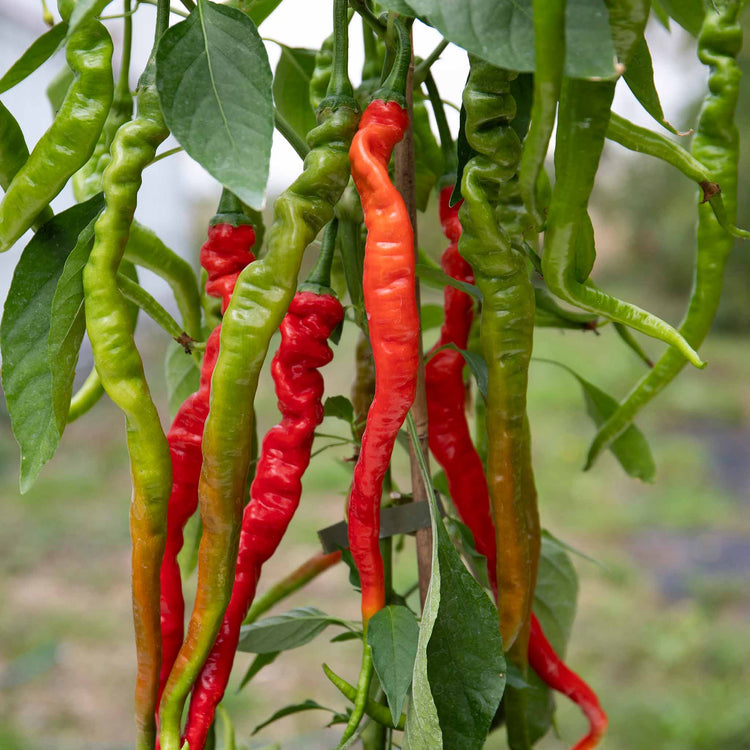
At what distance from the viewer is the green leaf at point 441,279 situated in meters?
0.62

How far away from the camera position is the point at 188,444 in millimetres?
623

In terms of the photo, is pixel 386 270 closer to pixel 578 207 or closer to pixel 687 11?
pixel 578 207

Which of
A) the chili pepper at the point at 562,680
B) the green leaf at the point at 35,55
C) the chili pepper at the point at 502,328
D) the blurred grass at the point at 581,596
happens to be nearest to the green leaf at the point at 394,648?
the chili pepper at the point at 502,328

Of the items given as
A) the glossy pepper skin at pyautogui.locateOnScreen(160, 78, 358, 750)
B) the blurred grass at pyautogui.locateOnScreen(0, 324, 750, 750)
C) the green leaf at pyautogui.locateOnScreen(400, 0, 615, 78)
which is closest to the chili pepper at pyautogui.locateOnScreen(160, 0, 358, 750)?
the glossy pepper skin at pyautogui.locateOnScreen(160, 78, 358, 750)

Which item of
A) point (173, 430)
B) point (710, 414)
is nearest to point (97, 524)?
point (173, 430)

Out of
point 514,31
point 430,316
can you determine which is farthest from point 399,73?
point 430,316

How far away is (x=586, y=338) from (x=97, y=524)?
11.9 ft

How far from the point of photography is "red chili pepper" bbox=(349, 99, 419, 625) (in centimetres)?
49

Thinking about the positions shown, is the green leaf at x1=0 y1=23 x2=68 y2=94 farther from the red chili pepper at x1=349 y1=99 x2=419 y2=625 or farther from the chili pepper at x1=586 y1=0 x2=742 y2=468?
the chili pepper at x1=586 y1=0 x2=742 y2=468

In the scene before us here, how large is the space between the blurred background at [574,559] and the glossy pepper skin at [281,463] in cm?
18

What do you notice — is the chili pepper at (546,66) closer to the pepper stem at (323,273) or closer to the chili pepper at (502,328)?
the chili pepper at (502,328)

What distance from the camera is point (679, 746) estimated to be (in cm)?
183

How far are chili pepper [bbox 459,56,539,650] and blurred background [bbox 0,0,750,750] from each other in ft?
0.76

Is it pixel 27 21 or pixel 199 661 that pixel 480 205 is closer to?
pixel 199 661
